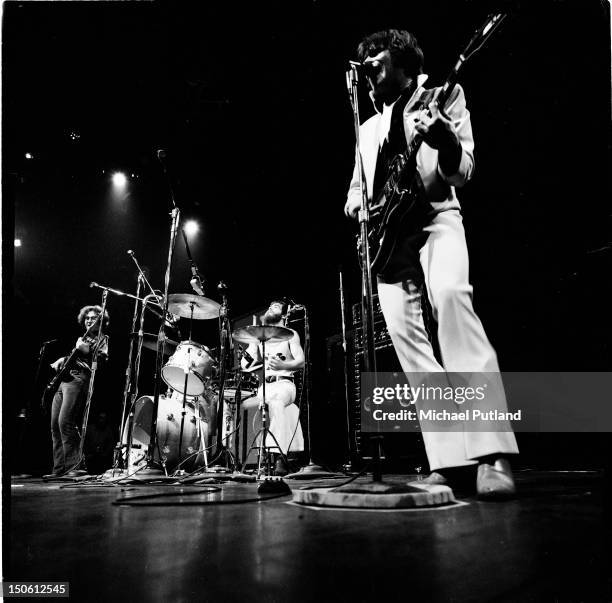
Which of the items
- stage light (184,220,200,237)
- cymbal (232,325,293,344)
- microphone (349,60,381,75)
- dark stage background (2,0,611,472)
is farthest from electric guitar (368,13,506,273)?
stage light (184,220,200,237)

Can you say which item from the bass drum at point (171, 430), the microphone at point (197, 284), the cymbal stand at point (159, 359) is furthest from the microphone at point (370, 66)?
the bass drum at point (171, 430)

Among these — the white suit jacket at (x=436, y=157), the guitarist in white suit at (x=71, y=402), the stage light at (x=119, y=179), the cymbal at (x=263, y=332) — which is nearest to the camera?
the white suit jacket at (x=436, y=157)

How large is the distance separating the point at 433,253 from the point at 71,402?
14.7ft

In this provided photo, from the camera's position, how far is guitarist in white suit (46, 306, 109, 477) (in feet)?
15.2

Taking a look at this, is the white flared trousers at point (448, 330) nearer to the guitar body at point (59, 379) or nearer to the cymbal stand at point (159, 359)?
the cymbal stand at point (159, 359)

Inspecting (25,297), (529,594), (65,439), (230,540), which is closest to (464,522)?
(529,594)

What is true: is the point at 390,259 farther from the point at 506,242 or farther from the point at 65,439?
the point at 65,439

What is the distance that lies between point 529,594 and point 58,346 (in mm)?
5981

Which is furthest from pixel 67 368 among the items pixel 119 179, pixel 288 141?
pixel 288 141

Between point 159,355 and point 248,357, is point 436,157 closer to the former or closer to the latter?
point 159,355

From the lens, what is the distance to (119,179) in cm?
395

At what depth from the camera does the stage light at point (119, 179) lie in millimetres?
3871

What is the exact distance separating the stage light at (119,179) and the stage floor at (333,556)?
3.38m

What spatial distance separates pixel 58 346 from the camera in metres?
5.49
